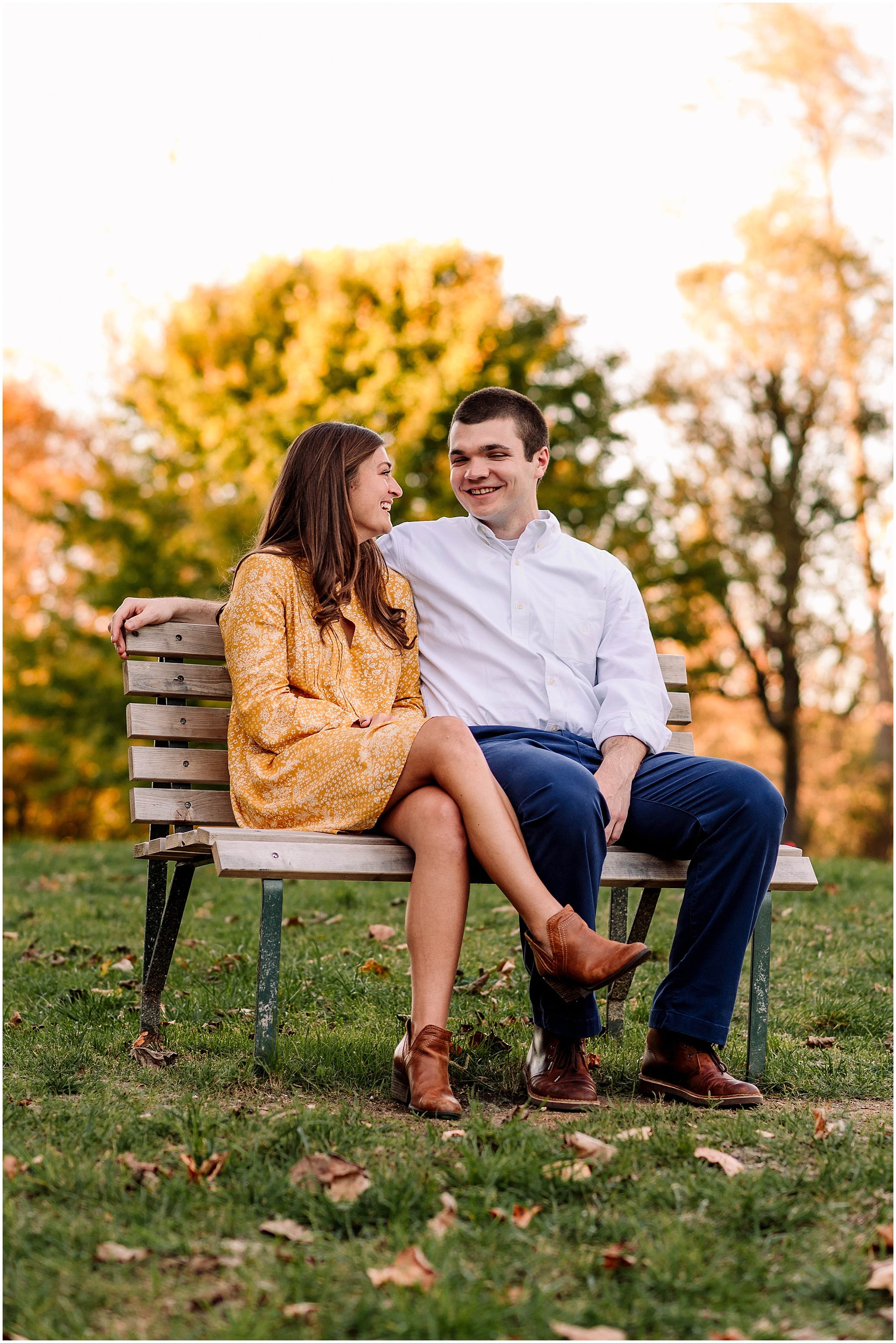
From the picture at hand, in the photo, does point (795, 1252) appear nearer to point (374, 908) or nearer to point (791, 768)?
point (374, 908)

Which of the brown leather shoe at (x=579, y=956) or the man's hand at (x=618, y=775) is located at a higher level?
the man's hand at (x=618, y=775)

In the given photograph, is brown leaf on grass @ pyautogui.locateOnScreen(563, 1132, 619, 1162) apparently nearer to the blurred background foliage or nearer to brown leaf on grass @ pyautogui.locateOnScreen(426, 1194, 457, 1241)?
brown leaf on grass @ pyautogui.locateOnScreen(426, 1194, 457, 1241)

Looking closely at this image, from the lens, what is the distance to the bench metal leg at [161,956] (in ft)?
11.9

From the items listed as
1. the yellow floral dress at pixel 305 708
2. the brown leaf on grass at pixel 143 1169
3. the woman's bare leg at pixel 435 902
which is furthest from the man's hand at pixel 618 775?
the brown leaf on grass at pixel 143 1169

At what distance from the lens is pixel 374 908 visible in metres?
6.27

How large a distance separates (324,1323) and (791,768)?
19.1 m

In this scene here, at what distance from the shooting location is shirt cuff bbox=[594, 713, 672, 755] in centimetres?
370

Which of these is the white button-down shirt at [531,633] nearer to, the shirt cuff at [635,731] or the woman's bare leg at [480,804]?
the shirt cuff at [635,731]

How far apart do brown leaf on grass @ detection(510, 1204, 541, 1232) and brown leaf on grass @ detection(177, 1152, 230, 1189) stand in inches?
23.2

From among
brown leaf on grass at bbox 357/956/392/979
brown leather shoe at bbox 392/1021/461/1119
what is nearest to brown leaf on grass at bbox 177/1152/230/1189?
brown leather shoe at bbox 392/1021/461/1119

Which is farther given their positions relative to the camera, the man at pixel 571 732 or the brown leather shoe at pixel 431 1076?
the man at pixel 571 732

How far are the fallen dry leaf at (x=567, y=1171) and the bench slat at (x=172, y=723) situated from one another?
181 centimetres

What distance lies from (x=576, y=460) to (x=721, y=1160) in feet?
55.5

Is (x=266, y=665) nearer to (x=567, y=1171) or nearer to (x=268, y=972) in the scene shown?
(x=268, y=972)
